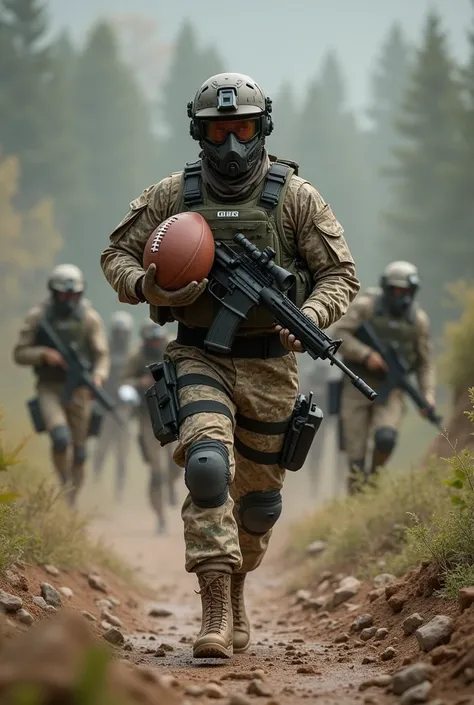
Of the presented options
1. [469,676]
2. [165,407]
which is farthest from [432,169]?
[469,676]

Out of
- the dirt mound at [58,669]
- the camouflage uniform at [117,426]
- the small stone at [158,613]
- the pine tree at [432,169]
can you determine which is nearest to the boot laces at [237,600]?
the small stone at [158,613]

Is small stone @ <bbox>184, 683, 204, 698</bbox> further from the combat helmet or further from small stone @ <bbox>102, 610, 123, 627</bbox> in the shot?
small stone @ <bbox>102, 610, 123, 627</bbox>

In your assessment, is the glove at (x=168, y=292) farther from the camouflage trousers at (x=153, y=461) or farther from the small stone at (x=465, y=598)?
the camouflage trousers at (x=153, y=461)

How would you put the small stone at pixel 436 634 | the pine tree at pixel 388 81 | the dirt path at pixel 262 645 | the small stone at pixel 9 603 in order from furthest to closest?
the pine tree at pixel 388 81
the small stone at pixel 9 603
the small stone at pixel 436 634
the dirt path at pixel 262 645

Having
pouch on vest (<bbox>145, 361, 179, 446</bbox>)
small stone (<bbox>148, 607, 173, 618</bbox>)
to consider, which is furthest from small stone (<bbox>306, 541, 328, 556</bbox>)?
pouch on vest (<bbox>145, 361, 179, 446</bbox>)

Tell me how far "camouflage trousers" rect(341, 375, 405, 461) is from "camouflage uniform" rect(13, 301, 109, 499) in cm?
246

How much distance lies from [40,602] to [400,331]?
5.97 meters

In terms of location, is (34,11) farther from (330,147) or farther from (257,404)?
(257,404)

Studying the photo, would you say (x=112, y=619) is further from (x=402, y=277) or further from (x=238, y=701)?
(x=402, y=277)

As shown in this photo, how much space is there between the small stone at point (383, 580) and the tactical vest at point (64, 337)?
5276 mm

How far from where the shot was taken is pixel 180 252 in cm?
552

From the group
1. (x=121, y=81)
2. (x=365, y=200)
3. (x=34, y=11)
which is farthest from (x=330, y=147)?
(x=34, y=11)

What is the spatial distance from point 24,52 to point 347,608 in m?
41.3

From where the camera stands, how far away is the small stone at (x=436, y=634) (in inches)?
182
